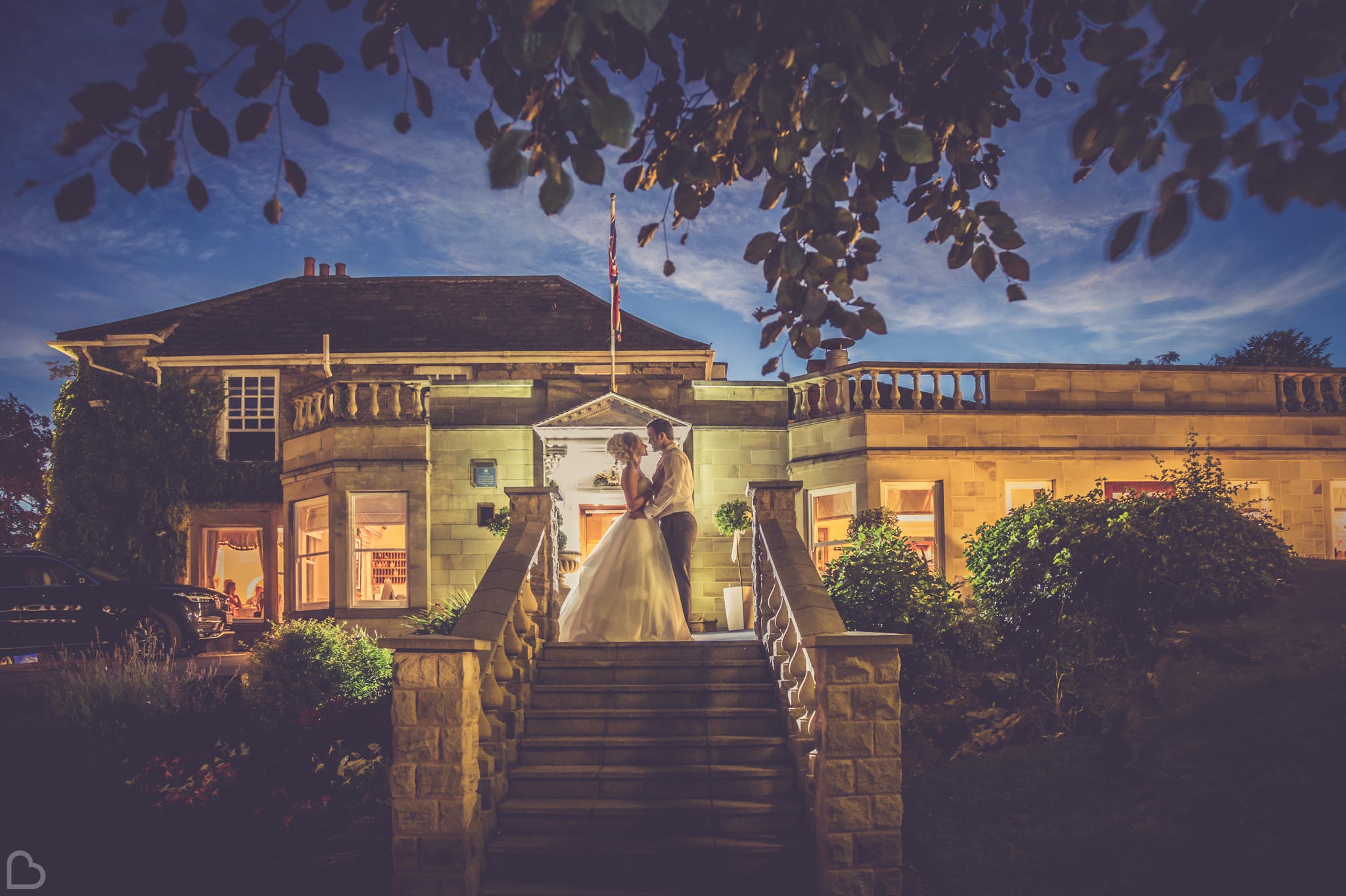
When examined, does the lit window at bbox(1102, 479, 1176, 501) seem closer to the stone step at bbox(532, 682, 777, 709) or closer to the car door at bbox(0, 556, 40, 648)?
the stone step at bbox(532, 682, 777, 709)

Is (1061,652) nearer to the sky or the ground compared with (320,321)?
nearer to the ground

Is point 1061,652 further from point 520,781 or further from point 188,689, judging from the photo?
point 188,689

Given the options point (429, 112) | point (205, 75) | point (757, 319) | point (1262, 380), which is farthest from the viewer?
point (1262, 380)

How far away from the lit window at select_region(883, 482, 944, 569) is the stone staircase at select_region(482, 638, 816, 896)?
7.54 m

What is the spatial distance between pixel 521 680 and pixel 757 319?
4.19 metres

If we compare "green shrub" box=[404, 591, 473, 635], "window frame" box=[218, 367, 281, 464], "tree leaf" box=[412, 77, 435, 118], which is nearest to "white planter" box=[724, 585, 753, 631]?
"green shrub" box=[404, 591, 473, 635]

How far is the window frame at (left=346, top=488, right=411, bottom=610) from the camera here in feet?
50.8

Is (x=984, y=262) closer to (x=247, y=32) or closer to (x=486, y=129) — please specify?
(x=486, y=129)

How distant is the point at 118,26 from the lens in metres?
2.45

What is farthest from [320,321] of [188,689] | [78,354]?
[188,689]

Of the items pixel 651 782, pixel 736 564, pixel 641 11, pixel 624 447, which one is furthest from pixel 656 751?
pixel 736 564

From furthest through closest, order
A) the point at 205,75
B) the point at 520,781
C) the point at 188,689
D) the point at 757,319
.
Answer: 1. the point at 188,689
2. the point at 520,781
3. the point at 757,319
4. the point at 205,75

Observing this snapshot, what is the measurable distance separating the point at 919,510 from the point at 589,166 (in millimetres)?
13309

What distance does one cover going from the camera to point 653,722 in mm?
7246
